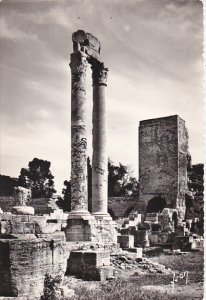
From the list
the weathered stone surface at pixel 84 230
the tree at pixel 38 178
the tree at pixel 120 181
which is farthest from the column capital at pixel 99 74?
the tree at pixel 38 178

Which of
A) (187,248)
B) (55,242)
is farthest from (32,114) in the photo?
(187,248)

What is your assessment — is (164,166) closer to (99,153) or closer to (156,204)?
(156,204)

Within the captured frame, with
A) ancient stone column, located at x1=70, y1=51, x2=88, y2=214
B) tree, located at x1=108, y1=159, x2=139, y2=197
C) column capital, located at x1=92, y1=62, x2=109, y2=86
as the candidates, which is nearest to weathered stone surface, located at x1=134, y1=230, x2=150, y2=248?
ancient stone column, located at x1=70, y1=51, x2=88, y2=214

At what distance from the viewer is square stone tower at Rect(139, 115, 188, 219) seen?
117 ft

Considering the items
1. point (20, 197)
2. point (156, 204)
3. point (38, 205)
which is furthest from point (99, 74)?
point (156, 204)

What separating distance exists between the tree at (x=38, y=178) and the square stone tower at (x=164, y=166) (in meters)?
20.4

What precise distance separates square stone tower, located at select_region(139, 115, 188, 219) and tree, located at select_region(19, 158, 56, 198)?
20.4 m

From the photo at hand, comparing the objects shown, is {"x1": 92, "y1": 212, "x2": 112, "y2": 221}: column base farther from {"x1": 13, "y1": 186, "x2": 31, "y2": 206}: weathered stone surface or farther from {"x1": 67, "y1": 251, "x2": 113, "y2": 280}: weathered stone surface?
{"x1": 13, "y1": 186, "x2": 31, "y2": 206}: weathered stone surface

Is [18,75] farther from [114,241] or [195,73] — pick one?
[114,241]

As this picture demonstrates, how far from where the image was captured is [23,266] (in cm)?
667

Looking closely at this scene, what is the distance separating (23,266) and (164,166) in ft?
99.4

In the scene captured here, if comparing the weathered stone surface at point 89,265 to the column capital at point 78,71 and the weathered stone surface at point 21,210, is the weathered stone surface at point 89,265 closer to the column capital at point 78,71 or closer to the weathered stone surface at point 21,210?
the weathered stone surface at point 21,210

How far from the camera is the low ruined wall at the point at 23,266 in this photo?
6.50 m

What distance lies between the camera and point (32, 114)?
13188 mm
